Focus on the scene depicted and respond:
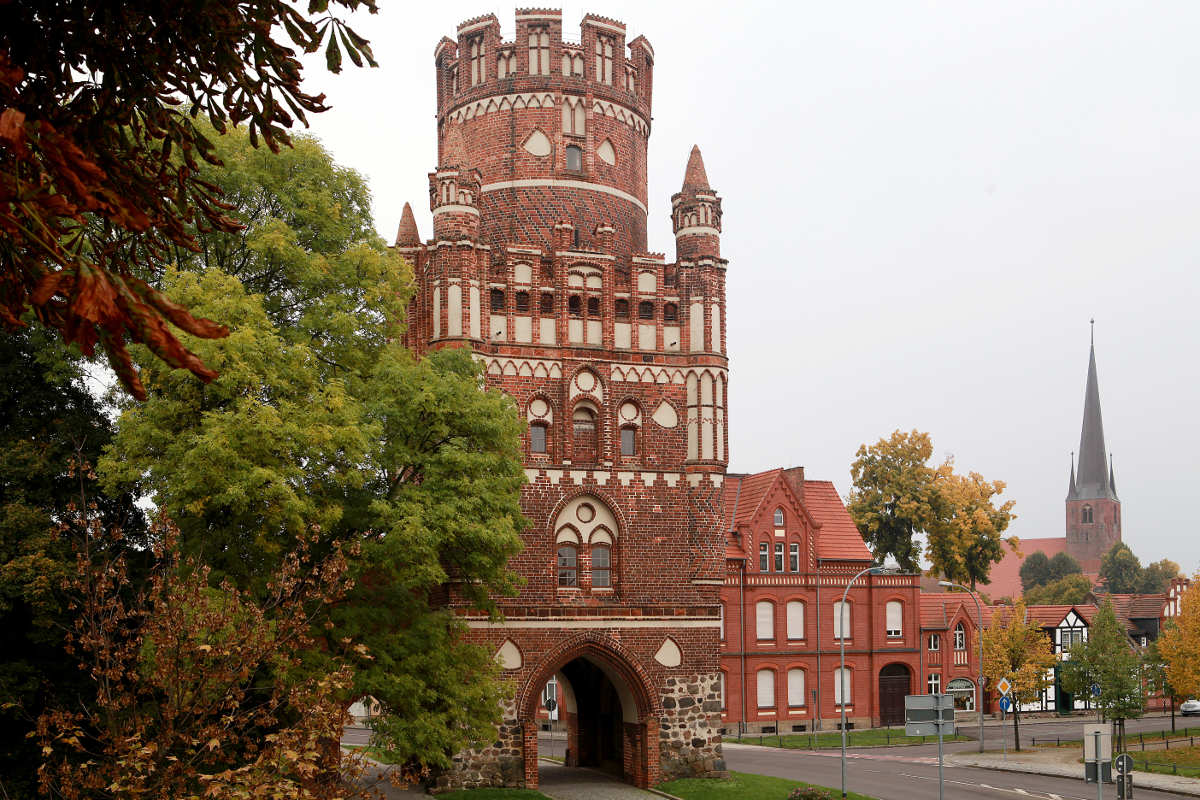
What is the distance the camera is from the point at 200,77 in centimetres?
560

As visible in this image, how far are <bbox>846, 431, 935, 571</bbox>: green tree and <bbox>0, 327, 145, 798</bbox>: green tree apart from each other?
45.7 metres

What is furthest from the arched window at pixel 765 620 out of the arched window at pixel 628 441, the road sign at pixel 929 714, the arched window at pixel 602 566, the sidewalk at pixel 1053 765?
the road sign at pixel 929 714

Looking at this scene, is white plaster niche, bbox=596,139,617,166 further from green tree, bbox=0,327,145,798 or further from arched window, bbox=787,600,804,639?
arched window, bbox=787,600,804,639

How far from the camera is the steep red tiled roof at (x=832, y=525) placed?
2158 inches

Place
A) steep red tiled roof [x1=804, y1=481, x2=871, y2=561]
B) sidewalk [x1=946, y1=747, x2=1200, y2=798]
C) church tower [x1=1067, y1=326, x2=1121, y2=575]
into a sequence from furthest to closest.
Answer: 1. church tower [x1=1067, y1=326, x2=1121, y2=575]
2. steep red tiled roof [x1=804, y1=481, x2=871, y2=561]
3. sidewalk [x1=946, y1=747, x2=1200, y2=798]

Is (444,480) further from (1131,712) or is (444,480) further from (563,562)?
(1131,712)

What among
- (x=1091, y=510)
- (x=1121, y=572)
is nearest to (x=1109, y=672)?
(x=1121, y=572)

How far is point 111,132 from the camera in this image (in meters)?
5.46

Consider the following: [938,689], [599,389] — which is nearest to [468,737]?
[599,389]

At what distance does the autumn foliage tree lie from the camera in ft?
12.7

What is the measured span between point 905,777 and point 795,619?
15.5m

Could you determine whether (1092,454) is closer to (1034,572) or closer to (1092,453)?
(1092,453)

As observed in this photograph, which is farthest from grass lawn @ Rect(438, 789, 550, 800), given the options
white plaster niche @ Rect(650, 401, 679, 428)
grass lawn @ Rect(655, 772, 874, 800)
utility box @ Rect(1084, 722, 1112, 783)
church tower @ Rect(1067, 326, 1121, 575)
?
church tower @ Rect(1067, 326, 1121, 575)

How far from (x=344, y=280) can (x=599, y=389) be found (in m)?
9.09
